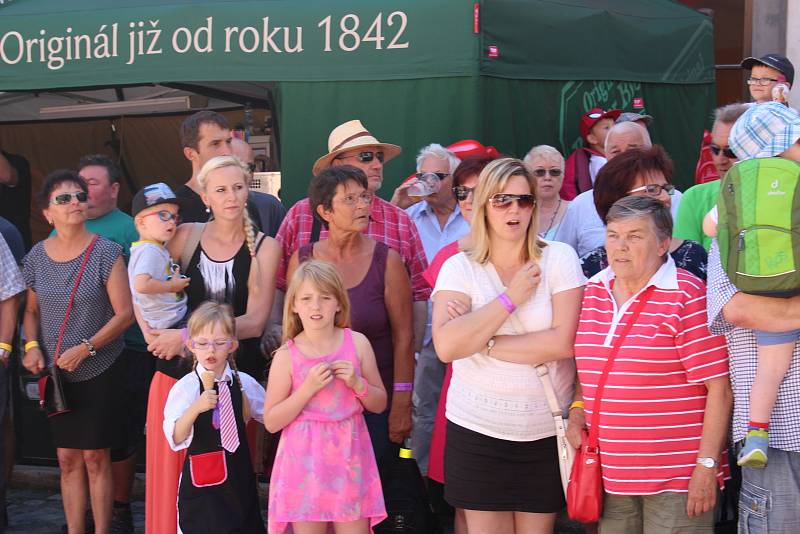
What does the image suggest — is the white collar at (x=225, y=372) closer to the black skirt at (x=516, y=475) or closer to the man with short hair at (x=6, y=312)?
the black skirt at (x=516, y=475)

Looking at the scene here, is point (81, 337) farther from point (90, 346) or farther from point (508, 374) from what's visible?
point (508, 374)

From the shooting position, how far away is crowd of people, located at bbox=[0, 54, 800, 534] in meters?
3.12

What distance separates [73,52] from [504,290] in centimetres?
432

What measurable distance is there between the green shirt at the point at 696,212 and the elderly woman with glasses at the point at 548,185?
1082 millimetres

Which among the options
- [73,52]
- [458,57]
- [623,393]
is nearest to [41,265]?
[73,52]

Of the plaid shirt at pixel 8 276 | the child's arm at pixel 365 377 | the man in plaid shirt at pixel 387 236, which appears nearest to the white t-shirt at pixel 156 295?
the man in plaid shirt at pixel 387 236

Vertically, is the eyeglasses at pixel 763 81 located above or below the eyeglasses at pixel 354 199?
above

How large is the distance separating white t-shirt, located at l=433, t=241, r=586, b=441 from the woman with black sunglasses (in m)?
2.12

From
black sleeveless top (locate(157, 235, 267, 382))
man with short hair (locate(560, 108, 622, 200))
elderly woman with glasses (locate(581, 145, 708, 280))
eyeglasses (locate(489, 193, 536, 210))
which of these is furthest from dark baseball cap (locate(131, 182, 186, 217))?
man with short hair (locate(560, 108, 622, 200))

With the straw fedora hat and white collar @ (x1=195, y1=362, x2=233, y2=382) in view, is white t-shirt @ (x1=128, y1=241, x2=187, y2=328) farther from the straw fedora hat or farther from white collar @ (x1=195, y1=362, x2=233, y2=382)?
the straw fedora hat

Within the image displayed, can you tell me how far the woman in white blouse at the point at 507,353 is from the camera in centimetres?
336

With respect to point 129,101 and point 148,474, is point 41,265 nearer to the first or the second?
point 148,474

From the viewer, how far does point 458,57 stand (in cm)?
589

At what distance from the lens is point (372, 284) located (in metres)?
4.20
